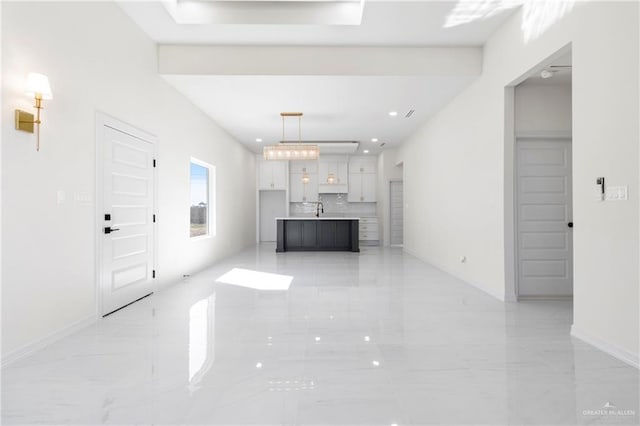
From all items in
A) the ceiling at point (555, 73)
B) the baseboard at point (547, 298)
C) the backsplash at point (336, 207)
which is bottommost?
the baseboard at point (547, 298)

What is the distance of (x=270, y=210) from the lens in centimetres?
1180

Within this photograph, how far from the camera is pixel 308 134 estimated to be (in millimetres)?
8375

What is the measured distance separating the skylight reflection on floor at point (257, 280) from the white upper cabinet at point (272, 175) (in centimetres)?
514

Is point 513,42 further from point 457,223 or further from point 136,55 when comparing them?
point 136,55

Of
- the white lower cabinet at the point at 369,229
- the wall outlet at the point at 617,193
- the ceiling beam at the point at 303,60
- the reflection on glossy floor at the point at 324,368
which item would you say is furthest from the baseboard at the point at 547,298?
the white lower cabinet at the point at 369,229

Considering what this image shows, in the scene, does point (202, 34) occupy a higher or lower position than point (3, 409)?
higher

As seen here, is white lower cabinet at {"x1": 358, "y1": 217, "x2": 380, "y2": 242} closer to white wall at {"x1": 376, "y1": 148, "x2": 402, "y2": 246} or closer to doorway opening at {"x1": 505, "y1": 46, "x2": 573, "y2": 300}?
white wall at {"x1": 376, "y1": 148, "x2": 402, "y2": 246}

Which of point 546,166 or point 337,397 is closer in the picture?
point 337,397

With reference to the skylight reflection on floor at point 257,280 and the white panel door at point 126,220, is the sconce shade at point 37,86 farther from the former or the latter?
the skylight reflection on floor at point 257,280

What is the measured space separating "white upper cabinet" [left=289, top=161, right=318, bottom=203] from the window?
14.1 feet


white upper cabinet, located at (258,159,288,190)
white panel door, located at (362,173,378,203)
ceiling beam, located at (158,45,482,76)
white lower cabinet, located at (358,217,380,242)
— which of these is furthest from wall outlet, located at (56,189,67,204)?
white panel door, located at (362,173,378,203)

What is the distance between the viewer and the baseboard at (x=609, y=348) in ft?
8.32

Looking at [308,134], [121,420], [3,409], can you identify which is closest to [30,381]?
[3,409]

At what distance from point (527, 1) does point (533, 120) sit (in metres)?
1.32
